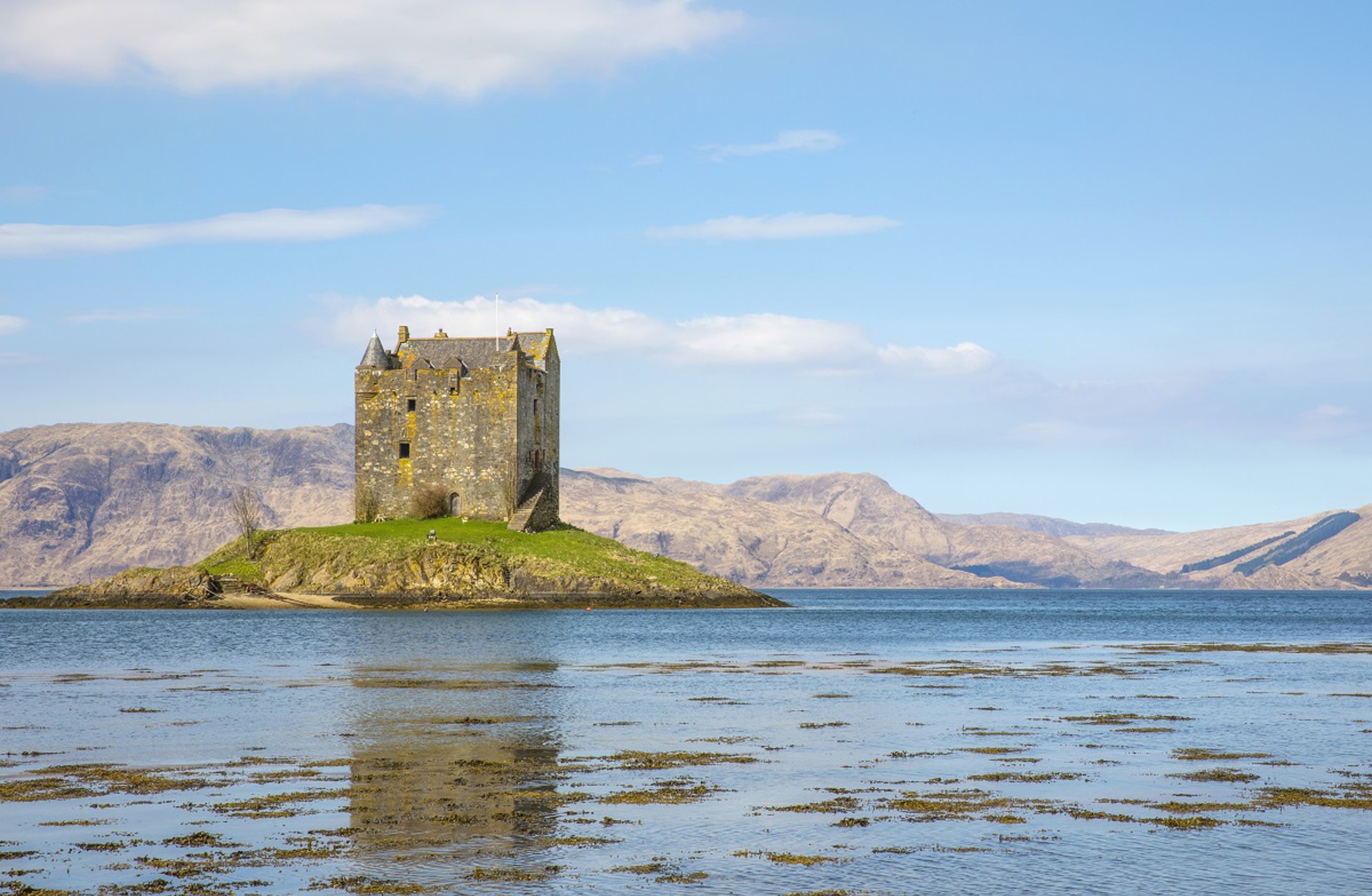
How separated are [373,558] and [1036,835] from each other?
86.8 metres

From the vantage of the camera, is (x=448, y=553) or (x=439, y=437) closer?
(x=448, y=553)

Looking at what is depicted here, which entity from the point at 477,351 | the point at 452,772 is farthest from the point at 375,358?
the point at 452,772

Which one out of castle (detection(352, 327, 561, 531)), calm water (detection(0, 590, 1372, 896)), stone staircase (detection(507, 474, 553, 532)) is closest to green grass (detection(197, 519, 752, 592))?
stone staircase (detection(507, 474, 553, 532))

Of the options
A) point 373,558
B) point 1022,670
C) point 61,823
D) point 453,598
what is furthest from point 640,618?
point 61,823

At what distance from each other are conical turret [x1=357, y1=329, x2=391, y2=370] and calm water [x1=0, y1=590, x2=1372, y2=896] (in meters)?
60.9

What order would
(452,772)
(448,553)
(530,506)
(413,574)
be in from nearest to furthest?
(452,772), (413,574), (448,553), (530,506)

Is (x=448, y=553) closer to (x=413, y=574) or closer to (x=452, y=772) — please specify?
(x=413, y=574)

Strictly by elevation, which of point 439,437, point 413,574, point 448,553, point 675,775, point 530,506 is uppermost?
point 439,437

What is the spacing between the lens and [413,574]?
10112 centimetres

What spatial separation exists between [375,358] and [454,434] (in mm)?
9964

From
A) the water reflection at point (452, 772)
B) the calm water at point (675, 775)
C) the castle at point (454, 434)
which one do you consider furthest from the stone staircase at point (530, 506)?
the water reflection at point (452, 772)

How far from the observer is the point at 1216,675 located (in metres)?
51.9

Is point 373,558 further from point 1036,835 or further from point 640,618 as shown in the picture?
point 1036,835

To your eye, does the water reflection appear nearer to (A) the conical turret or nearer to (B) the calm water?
(B) the calm water
